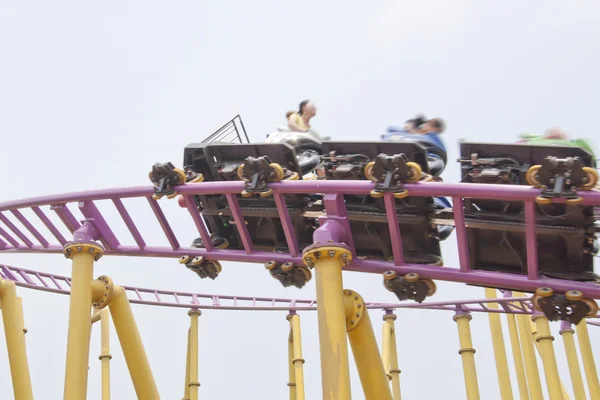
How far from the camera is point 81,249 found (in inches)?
215

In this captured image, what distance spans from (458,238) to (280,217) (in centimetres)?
107

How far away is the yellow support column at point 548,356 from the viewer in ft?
21.7

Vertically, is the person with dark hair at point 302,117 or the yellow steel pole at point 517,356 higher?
the person with dark hair at point 302,117

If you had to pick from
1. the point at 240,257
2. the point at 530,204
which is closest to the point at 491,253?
the point at 530,204

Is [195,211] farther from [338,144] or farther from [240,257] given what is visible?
[338,144]

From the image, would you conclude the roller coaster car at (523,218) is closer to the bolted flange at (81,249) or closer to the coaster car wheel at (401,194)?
the coaster car wheel at (401,194)

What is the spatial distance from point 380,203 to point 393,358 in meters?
3.39

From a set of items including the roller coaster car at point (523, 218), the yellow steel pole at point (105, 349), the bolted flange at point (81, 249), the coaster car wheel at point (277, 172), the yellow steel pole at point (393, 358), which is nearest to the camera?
the roller coaster car at point (523, 218)

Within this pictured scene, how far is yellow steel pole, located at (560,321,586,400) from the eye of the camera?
6.81 meters

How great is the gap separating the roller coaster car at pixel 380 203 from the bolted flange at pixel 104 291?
1.59 m

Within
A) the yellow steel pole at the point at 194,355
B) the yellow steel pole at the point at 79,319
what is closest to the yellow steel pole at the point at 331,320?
the yellow steel pole at the point at 79,319

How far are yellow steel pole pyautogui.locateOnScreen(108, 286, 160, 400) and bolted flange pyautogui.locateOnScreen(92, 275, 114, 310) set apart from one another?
3 cm

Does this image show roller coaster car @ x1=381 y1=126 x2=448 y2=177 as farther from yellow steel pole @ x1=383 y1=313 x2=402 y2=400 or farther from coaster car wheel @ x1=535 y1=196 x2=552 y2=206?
yellow steel pole @ x1=383 y1=313 x2=402 y2=400

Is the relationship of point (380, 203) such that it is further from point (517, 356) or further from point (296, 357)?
point (517, 356)
